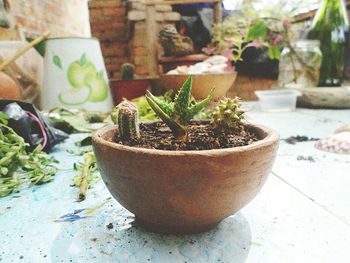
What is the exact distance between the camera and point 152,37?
3125mm

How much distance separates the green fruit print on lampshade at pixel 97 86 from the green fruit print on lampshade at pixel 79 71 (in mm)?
29

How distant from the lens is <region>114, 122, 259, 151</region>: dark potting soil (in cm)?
50

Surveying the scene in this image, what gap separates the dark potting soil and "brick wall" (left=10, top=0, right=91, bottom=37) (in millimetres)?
2091

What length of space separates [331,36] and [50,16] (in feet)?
8.08

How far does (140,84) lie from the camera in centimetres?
220

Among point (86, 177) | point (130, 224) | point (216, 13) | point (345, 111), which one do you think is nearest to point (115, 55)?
point (216, 13)

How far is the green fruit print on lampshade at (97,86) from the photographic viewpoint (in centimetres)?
209

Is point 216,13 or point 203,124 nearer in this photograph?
point 203,124

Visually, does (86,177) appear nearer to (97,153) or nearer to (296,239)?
(97,153)

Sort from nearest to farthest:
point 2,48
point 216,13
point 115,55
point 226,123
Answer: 1. point 226,123
2. point 2,48
3. point 216,13
4. point 115,55

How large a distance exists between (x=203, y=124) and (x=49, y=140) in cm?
74

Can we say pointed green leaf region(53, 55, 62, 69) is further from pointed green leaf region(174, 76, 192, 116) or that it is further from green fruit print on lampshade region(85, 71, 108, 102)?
pointed green leaf region(174, 76, 192, 116)

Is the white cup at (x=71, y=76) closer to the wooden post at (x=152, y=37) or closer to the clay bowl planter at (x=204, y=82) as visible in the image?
the clay bowl planter at (x=204, y=82)

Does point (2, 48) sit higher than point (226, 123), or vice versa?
point (2, 48)
